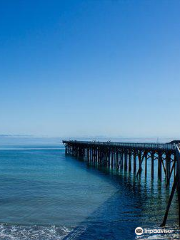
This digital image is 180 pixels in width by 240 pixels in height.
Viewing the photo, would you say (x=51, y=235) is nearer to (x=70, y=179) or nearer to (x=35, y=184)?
(x=35, y=184)

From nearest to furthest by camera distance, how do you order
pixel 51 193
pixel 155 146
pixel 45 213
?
pixel 45 213, pixel 51 193, pixel 155 146

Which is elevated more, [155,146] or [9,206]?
[155,146]

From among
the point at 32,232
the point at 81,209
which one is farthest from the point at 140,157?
the point at 32,232

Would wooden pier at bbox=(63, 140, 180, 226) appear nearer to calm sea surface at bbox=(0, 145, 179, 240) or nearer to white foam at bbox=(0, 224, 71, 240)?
calm sea surface at bbox=(0, 145, 179, 240)

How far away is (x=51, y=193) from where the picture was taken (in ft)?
88.1

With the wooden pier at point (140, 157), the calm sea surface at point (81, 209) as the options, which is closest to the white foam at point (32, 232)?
the calm sea surface at point (81, 209)

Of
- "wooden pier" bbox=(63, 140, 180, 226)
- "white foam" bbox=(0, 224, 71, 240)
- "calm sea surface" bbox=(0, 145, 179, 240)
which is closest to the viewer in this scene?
"white foam" bbox=(0, 224, 71, 240)

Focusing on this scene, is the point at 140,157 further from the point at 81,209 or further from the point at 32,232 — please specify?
the point at 32,232

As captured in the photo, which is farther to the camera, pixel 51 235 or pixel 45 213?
pixel 45 213

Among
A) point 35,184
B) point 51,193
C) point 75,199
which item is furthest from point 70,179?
point 75,199

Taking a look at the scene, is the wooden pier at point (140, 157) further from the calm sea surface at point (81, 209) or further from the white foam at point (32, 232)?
the white foam at point (32, 232)

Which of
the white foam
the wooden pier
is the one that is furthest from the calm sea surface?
the wooden pier

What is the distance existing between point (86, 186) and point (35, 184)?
5516 mm

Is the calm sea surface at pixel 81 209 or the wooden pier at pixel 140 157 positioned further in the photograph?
the wooden pier at pixel 140 157
